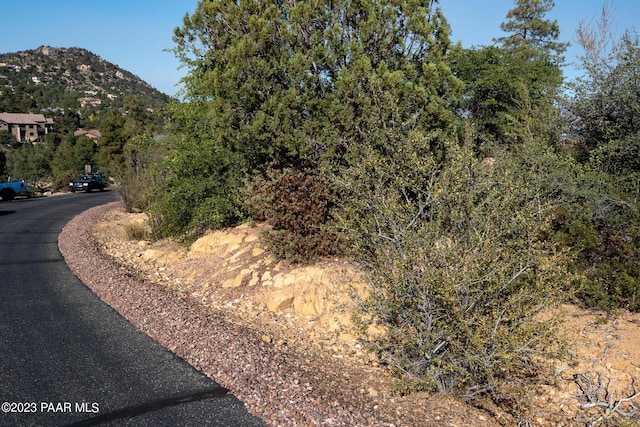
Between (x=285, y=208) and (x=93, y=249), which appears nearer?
(x=285, y=208)

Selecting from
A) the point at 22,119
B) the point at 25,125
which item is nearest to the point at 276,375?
the point at 25,125

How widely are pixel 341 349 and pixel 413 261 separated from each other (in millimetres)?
2293

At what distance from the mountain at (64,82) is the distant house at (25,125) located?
860cm

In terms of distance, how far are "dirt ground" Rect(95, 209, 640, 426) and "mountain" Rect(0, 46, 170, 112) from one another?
9767 centimetres

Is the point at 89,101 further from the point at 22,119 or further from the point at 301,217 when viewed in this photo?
the point at 301,217

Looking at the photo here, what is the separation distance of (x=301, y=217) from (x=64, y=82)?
140845 mm

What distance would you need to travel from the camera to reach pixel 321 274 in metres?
8.30

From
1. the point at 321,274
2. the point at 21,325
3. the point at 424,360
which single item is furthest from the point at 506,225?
the point at 21,325

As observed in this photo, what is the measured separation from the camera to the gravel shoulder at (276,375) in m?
4.61

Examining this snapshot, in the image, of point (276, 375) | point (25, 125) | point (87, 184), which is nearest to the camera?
point (276, 375)

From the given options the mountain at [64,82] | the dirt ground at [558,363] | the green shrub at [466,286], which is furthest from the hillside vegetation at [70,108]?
the green shrub at [466,286]

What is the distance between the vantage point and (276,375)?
527 cm

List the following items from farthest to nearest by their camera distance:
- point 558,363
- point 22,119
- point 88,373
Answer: point 22,119 < point 558,363 < point 88,373

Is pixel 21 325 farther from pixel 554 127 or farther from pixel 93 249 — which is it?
pixel 554 127
